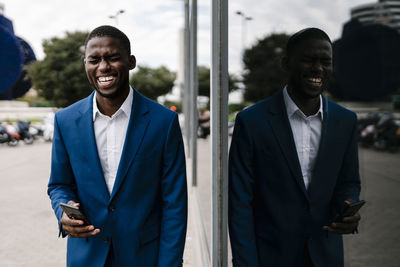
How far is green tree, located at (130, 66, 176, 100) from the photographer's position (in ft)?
119

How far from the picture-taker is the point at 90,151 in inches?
61.4

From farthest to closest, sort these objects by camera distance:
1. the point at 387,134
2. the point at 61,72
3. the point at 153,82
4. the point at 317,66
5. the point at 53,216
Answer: the point at 153,82 → the point at 53,216 → the point at 61,72 → the point at 317,66 → the point at 387,134

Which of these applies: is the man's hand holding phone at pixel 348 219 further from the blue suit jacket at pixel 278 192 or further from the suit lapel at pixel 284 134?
the suit lapel at pixel 284 134

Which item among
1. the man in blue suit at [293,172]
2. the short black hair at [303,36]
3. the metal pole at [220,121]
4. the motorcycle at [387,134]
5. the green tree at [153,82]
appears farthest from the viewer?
the green tree at [153,82]

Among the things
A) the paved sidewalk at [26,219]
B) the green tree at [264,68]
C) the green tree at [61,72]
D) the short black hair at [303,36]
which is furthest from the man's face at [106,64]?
the paved sidewalk at [26,219]

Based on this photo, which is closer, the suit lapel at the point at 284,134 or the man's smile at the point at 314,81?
the man's smile at the point at 314,81

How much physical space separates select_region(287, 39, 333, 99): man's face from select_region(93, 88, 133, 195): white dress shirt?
0.76m

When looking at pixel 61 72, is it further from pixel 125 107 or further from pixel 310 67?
pixel 310 67

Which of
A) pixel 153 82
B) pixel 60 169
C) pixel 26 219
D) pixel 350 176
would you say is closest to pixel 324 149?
pixel 350 176

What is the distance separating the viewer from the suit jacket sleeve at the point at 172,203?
1599mm

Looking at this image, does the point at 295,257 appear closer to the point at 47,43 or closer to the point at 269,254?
the point at 269,254

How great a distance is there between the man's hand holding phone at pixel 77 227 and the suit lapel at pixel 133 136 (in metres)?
0.15

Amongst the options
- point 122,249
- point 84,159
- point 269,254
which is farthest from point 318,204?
point 84,159

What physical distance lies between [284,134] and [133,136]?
65 centimetres
